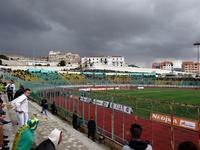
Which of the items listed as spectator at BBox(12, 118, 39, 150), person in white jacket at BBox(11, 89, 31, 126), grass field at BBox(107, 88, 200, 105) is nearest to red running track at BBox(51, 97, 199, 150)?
person in white jacket at BBox(11, 89, 31, 126)

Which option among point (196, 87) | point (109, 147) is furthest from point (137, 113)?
point (196, 87)

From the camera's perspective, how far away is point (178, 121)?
835 cm

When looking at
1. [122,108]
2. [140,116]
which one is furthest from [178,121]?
[122,108]

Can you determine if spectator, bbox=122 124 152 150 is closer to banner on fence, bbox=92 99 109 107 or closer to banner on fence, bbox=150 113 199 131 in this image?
banner on fence, bbox=150 113 199 131

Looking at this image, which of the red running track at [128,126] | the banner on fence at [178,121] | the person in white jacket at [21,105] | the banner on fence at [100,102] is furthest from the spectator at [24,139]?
the banner on fence at [100,102]

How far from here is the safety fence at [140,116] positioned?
8.52 meters

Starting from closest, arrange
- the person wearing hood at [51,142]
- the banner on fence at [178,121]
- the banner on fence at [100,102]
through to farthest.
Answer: the person wearing hood at [51,142] → the banner on fence at [178,121] → the banner on fence at [100,102]

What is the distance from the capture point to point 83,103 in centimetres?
1627

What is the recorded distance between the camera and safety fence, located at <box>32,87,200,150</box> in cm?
852

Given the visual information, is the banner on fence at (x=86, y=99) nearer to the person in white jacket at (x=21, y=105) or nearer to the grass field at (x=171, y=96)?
the person in white jacket at (x=21, y=105)

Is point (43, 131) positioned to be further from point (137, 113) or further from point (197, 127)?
point (197, 127)

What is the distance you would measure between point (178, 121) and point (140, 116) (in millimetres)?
2525

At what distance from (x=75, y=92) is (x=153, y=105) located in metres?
8.42

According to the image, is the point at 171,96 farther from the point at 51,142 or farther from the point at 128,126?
the point at 51,142
